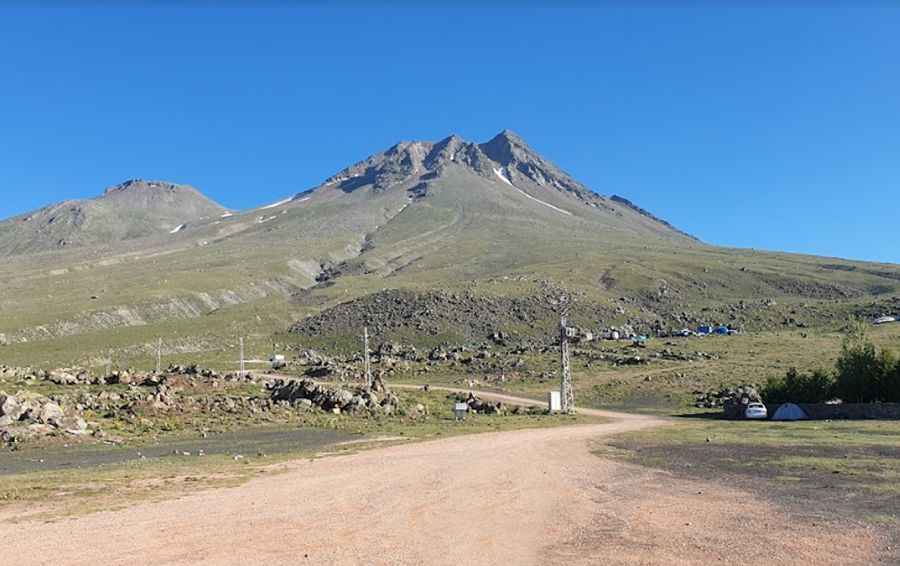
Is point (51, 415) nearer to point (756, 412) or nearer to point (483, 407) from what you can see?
point (483, 407)

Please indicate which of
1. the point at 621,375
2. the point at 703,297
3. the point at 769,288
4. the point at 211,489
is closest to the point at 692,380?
the point at 621,375

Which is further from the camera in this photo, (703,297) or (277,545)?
(703,297)

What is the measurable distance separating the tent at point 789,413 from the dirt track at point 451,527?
97.4 feet

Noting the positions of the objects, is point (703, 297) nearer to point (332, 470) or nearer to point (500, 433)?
point (500, 433)

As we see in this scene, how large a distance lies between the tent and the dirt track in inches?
1169


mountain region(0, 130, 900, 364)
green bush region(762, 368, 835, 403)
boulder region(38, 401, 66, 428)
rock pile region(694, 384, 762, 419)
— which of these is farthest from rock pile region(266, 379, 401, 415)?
mountain region(0, 130, 900, 364)

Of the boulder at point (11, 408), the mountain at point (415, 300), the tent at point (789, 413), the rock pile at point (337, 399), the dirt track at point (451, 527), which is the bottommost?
the tent at point (789, 413)

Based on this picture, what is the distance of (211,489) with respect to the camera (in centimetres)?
2369

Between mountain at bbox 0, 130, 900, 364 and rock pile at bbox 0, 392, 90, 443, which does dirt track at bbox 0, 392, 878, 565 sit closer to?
rock pile at bbox 0, 392, 90, 443

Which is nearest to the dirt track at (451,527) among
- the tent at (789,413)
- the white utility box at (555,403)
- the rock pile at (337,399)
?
the rock pile at (337,399)

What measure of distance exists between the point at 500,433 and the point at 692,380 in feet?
125

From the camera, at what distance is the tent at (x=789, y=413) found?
50.3 m

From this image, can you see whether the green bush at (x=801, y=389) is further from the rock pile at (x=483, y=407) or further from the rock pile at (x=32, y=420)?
the rock pile at (x=32, y=420)

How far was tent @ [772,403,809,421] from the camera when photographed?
5031cm
